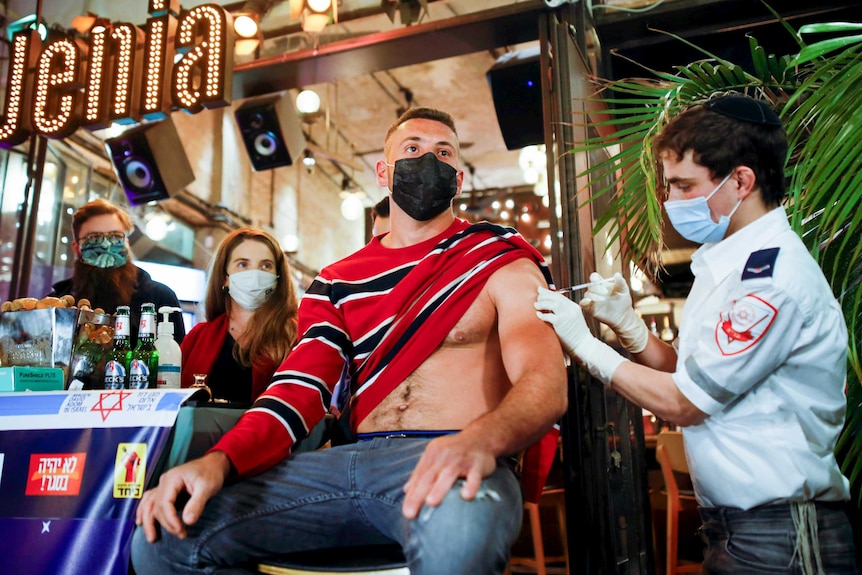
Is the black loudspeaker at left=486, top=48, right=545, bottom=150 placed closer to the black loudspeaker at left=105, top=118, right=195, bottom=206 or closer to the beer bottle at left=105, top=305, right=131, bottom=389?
the beer bottle at left=105, top=305, right=131, bottom=389

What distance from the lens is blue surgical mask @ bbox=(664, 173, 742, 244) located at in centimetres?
171

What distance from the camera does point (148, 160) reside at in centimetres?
567

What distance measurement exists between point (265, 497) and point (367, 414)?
36 centimetres

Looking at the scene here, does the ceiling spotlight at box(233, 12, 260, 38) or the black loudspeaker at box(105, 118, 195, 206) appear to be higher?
the ceiling spotlight at box(233, 12, 260, 38)

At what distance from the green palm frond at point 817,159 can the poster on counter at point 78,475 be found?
4.61 ft

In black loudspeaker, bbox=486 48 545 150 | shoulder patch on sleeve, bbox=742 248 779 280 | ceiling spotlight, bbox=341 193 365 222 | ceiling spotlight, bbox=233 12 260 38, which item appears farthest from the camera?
ceiling spotlight, bbox=341 193 365 222

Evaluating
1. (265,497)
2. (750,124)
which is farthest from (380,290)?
(750,124)

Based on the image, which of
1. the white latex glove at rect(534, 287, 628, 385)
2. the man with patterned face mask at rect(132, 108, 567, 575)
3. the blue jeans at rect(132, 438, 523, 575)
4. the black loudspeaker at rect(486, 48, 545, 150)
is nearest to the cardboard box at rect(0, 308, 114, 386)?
the man with patterned face mask at rect(132, 108, 567, 575)

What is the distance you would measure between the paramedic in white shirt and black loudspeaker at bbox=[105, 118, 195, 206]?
16.1 feet

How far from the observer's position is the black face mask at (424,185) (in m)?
2.03

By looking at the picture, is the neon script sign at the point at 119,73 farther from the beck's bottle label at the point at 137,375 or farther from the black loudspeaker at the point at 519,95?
the beck's bottle label at the point at 137,375

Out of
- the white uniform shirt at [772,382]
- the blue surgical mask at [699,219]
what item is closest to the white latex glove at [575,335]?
the white uniform shirt at [772,382]

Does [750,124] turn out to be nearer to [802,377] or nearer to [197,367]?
[802,377]

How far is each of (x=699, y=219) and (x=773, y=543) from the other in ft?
2.44
